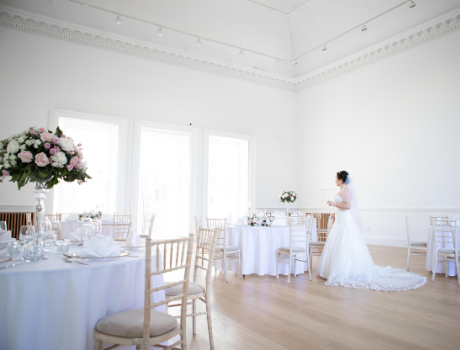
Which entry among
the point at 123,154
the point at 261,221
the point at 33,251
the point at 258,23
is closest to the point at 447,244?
the point at 261,221

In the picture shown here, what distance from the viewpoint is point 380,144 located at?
33.6ft

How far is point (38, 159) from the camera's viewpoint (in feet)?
8.43

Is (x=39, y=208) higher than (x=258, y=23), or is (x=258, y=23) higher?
(x=258, y=23)

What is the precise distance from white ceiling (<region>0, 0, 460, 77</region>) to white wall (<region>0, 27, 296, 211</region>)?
2.62 feet

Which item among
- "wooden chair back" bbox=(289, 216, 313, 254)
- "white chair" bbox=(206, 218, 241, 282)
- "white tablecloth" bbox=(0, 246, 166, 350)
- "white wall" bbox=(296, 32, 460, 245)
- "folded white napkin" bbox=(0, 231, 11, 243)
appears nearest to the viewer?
"white tablecloth" bbox=(0, 246, 166, 350)

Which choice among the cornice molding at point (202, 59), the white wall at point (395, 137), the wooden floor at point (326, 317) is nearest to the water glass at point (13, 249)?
the wooden floor at point (326, 317)

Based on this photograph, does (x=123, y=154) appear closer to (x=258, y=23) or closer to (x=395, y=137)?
(x=258, y=23)

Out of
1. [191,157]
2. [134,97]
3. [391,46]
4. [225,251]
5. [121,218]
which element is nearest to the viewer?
[225,251]

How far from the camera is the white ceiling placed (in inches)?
364

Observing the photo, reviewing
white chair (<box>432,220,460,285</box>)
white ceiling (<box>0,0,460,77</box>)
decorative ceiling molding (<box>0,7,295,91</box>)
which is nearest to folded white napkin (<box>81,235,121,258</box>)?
white chair (<box>432,220,460,285</box>)

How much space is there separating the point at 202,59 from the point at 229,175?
12.8 ft

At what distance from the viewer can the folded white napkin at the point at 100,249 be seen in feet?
7.93

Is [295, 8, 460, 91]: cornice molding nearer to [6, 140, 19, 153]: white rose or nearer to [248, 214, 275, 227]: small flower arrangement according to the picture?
[248, 214, 275, 227]: small flower arrangement

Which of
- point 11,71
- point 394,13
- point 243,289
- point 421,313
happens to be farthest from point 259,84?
point 421,313
